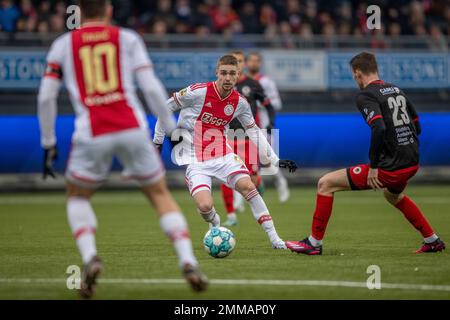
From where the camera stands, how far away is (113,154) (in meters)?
7.14

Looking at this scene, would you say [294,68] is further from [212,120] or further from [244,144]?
[212,120]

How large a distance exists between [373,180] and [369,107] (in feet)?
2.53

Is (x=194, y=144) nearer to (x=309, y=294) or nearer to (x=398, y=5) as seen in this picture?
(x=309, y=294)

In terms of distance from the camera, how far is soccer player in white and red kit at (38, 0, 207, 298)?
7.07 m

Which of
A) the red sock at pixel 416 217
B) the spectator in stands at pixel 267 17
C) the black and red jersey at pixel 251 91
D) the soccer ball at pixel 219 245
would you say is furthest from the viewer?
the spectator in stands at pixel 267 17

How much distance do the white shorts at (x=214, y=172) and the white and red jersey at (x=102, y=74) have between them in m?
3.64

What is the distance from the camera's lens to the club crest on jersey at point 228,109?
11.1 m

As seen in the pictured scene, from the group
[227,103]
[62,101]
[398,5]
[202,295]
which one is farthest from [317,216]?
[398,5]

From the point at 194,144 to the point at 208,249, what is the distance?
1.87 m

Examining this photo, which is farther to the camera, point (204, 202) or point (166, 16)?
point (166, 16)

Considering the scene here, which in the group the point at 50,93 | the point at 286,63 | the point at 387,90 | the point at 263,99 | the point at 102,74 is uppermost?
the point at 102,74

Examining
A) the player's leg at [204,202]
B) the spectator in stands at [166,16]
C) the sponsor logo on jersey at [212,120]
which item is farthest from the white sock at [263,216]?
the spectator in stands at [166,16]

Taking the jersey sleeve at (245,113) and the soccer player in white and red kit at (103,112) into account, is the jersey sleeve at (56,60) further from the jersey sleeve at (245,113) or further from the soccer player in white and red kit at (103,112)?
the jersey sleeve at (245,113)

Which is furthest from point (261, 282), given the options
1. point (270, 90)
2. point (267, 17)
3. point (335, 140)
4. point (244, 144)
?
point (267, 17)
